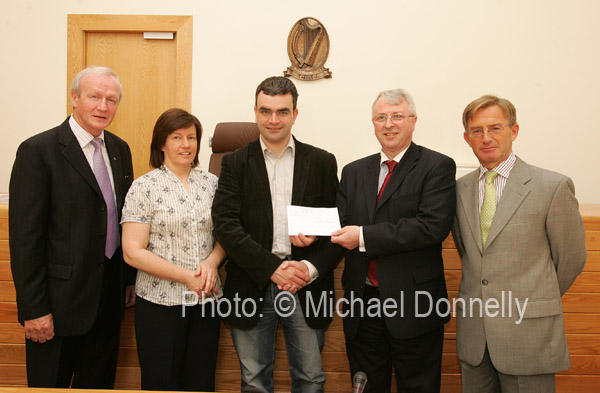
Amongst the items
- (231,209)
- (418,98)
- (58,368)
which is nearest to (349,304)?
(231,209)

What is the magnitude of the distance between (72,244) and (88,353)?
459mm

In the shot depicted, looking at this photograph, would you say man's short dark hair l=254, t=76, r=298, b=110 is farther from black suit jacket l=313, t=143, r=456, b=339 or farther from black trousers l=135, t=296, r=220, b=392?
black trousers l=135, t=296, r=220, b=392

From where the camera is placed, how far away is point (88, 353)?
5.40ft

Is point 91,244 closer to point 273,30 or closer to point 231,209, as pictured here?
point 231,209

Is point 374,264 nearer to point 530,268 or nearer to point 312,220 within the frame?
point 312,220

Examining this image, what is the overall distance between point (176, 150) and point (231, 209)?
0.32m

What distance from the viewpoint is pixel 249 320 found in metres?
1.62

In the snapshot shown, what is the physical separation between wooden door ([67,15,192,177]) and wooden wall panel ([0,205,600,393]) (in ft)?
7.07

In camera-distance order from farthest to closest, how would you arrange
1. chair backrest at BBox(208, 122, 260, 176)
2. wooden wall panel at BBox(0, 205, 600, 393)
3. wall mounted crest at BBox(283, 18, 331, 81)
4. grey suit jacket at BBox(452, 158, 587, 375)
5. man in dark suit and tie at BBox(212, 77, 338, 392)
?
1. wall mounted crest at BBox(283, 18, 331, 81)
2. chair backrest at BBox(208, 122, 260, 176)
3. wooden wall panel at BBox(0, 205, 600, 393)
4. man in dark suit and tie at BBox(212, 77, 338, 392)
5. grey suit jacket at BBox(452, 158, 587, 375)

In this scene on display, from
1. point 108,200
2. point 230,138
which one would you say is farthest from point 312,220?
point 230,138

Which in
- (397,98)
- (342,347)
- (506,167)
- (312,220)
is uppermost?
(397,98)

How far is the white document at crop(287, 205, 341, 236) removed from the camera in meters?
1.50

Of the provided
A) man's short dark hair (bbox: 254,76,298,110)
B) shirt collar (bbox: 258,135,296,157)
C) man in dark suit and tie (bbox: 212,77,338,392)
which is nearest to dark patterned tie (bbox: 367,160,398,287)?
man in dark suit and tie (bbox: 212,77,338,392)

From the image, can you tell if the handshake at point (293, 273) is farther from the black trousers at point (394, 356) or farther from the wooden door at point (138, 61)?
the wooden door at point (138, 61)
